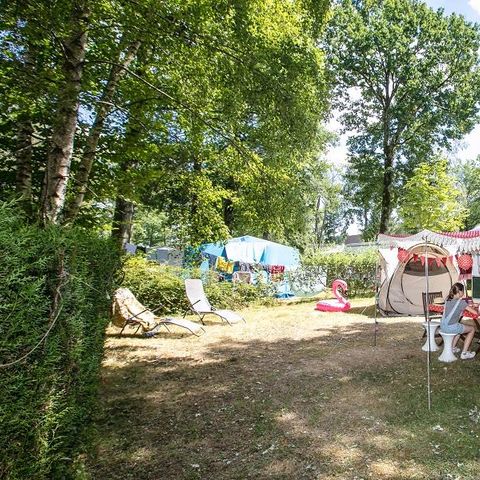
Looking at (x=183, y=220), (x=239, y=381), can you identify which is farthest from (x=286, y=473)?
(x=183, y=220)

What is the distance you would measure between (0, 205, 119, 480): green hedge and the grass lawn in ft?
3.82

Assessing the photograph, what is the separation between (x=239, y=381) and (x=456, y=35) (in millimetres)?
23714

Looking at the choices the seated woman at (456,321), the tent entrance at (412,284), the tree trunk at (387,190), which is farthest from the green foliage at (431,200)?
the seated woman at (456,321)

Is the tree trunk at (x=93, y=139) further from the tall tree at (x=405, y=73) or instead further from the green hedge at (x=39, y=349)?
the tall tree at (x=405, y=73)

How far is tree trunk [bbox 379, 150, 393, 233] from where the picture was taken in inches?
901

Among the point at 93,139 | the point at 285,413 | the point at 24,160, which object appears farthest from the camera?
the point at 93,139

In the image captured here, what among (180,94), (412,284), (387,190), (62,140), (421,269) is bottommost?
(412,284)

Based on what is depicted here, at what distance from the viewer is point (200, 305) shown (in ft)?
33.1

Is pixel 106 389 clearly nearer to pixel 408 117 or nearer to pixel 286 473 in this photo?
pixel 286 473

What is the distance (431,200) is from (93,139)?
20.0m

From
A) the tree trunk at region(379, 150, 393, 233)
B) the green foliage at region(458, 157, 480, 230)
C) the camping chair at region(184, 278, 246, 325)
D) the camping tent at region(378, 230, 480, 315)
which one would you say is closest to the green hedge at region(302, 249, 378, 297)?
the camping tent at region(378, 230, 480, 315)

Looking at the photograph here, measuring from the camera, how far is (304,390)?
5.25 m

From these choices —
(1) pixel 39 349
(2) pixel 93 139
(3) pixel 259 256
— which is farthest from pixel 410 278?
(1) pixel 39 349

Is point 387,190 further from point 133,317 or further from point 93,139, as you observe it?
point 93,139
